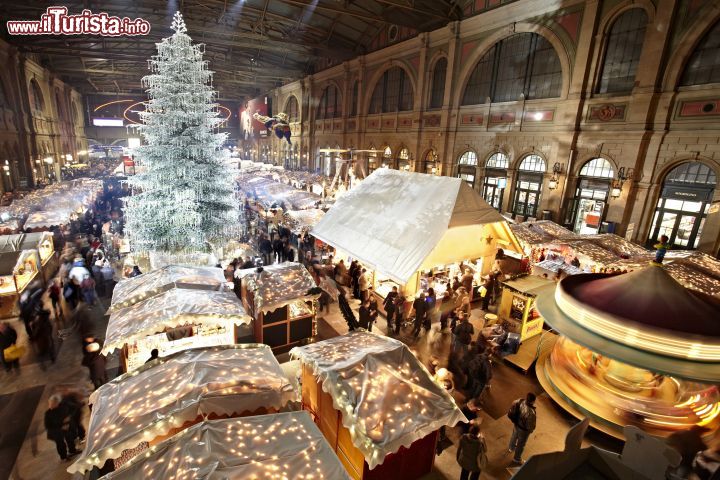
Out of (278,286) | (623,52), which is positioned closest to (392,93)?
(623,52)

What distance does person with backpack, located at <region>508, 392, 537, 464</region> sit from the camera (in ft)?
19.4

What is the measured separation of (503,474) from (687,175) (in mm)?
14924

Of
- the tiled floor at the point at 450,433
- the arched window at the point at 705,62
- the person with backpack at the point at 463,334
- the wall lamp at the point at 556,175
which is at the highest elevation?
the arched window at the point at 705,62

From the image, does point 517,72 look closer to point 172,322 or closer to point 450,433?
point 450,433

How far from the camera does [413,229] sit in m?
10.0

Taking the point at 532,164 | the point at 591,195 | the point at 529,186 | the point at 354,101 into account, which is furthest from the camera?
the point at 354,101

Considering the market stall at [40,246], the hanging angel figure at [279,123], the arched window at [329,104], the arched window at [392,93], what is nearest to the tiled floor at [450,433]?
the market stall at [40,246]

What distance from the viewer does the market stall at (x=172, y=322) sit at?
23.9ft

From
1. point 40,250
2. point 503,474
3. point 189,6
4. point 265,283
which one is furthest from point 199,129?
point 189,6

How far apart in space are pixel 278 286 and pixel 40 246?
9718mm

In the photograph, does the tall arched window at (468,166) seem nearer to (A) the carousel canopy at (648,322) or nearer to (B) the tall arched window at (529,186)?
(B) the tall arched window at (529,186)

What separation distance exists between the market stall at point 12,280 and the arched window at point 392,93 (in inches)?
950

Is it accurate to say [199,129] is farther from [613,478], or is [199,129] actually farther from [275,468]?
[613,478]

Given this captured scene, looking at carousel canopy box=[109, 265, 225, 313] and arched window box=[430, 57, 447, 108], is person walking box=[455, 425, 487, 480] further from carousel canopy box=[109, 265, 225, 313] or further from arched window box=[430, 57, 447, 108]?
arched window box=[430, 57, 447, 108]
